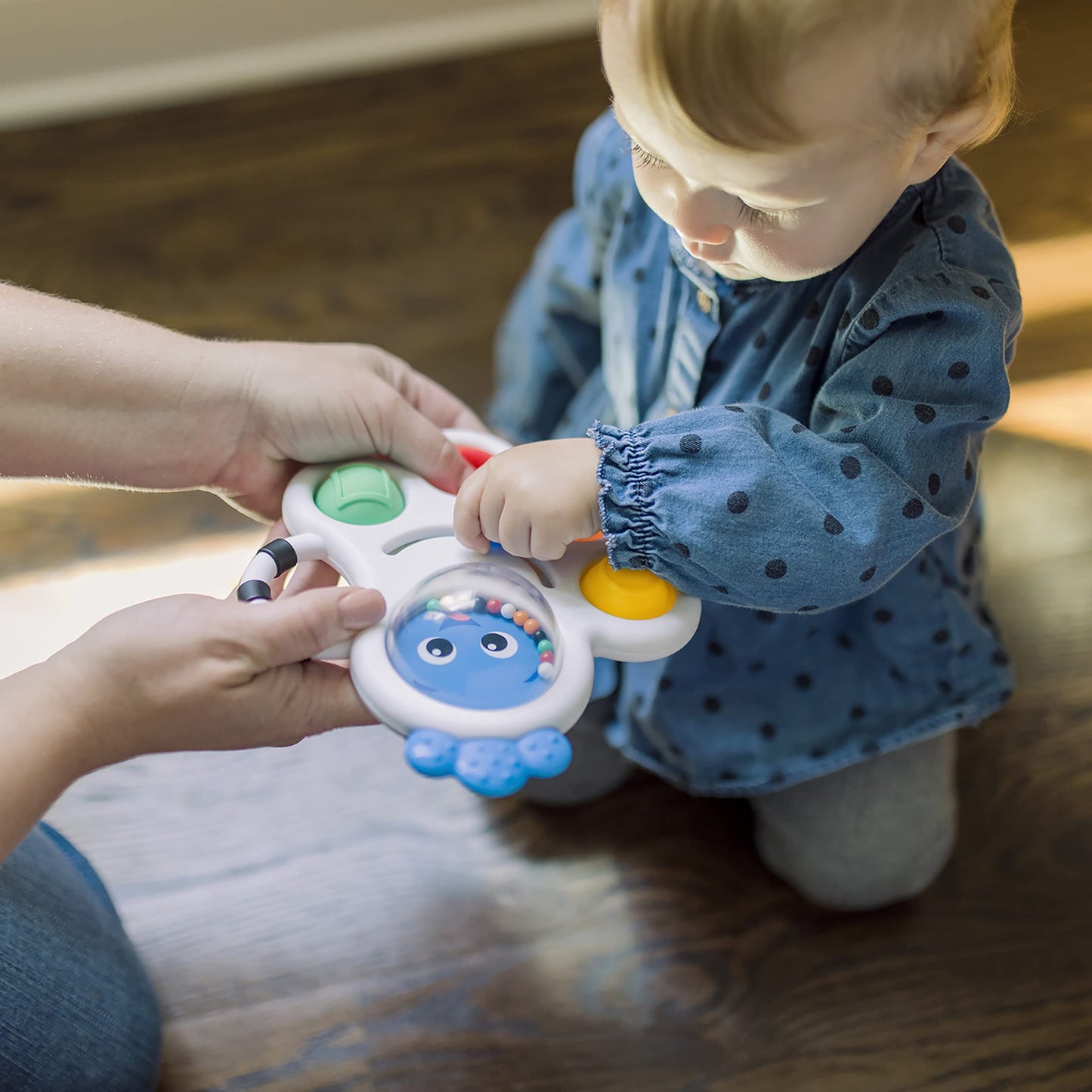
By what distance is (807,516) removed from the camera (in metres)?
0.57

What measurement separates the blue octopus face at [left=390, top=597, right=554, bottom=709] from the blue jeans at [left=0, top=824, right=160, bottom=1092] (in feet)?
0.98

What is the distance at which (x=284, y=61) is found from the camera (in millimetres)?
1375

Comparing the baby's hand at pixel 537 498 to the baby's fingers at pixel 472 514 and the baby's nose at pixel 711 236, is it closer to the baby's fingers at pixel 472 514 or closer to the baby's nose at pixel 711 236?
the baby's fingers at pixel 472 514

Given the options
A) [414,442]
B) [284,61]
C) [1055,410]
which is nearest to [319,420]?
[414,442]

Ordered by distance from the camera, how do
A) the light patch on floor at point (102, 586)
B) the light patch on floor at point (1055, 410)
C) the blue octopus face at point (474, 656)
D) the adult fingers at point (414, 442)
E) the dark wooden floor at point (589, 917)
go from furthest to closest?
the light patch on floor at point (1055, 410), the light patch on floor at point (102, 586), the dark wooden floor at point (589, 917), the adult fingers at point (414, 442), the blue octopus face at point (474, 656)

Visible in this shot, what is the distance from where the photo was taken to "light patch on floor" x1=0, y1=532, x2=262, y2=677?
3.25 ft

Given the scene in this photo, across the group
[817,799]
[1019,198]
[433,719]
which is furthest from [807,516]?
[1019,198]

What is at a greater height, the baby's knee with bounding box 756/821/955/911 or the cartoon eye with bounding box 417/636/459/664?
the cartoon eye with bounding box 417/636/459/664

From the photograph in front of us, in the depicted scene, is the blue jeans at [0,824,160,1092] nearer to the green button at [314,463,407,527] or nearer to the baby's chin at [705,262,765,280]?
the green button at [314,463,407,527]

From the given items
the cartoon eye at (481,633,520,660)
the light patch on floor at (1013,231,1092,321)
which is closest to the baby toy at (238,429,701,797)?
the cartoon eye at (481,633,520,660)

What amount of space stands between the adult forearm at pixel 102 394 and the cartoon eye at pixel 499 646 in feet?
0.74

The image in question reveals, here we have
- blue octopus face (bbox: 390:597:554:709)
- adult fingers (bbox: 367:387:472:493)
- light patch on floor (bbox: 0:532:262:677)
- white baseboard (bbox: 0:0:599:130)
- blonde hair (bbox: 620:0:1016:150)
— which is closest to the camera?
blonde hair (bbox: 620:0:1016:150)

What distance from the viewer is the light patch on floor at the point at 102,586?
99 cm

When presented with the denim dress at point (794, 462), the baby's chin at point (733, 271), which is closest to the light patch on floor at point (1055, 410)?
the denim dress at point (794, 462)
